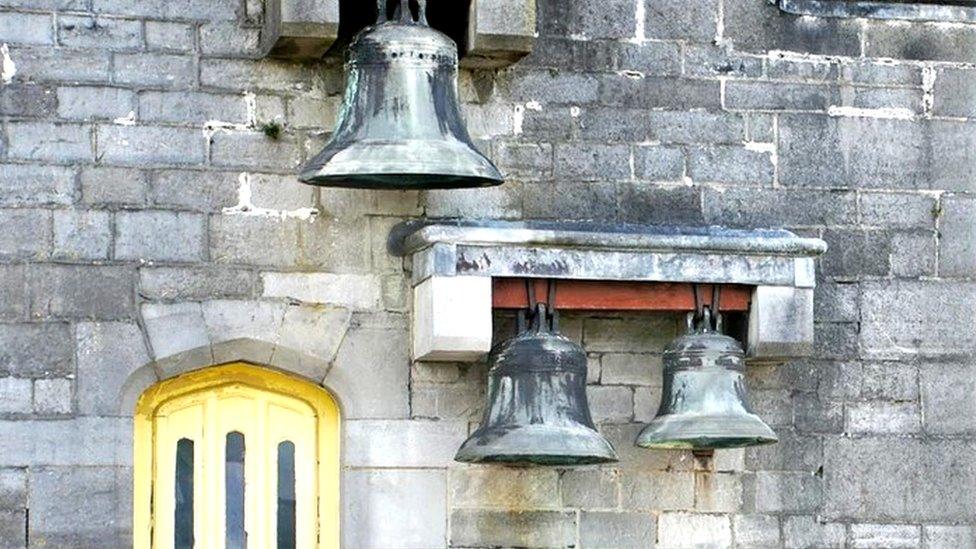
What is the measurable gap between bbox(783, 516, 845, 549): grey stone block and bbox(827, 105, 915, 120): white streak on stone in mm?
1476

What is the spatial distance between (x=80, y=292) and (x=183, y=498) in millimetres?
814

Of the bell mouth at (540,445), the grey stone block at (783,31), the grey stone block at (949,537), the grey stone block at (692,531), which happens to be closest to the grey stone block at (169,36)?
the bell mouth at (540,445)

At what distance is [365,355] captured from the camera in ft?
32.5

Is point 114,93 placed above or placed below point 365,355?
above

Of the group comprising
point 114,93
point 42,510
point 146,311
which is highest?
point 114,93

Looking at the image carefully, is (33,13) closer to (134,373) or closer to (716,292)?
(134,373)

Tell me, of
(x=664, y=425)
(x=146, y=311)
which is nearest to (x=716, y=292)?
(x=664, y=425)

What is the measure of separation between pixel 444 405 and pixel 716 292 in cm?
103

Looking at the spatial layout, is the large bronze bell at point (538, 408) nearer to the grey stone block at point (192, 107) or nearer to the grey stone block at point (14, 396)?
the grey stone block at point (192, 107)

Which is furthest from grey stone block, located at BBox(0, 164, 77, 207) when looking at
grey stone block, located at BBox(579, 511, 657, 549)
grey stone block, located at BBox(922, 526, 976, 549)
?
grey stone block, located at BBox(922, 526, 976, 549)

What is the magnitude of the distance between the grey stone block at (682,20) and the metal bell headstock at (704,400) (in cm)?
105

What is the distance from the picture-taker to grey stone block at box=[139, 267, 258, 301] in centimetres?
973

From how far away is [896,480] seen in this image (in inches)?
406

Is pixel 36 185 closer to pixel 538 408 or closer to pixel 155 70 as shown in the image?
pixel 155 70
